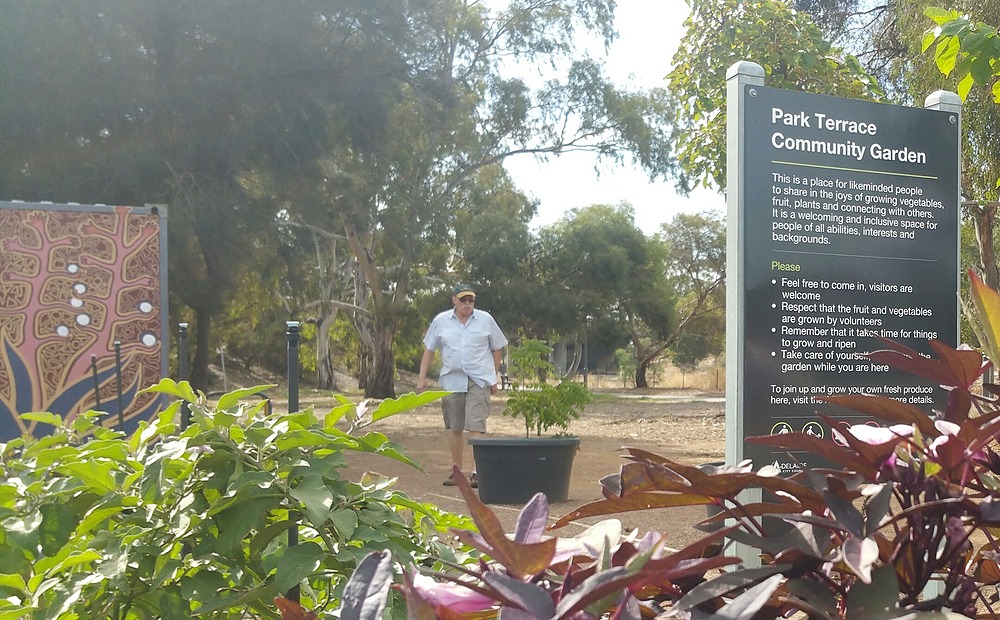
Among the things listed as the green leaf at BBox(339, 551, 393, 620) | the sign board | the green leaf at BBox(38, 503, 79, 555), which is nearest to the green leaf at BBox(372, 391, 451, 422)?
the green leaf at BBox(38, 503, 79, 555)

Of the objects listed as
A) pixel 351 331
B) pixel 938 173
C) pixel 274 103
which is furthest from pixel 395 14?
pixel 351 331

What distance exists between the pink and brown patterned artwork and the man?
277 centimetres

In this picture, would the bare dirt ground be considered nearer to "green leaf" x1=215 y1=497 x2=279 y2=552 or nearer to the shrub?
the shrub

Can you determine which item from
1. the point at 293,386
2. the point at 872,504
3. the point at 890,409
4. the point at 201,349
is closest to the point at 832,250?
the point at 293,386

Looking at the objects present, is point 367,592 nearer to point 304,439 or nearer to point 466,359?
→ point 304,439

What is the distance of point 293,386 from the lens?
222cm

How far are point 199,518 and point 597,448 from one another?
1095 centimetres

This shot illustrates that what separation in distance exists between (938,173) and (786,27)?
5.09 m

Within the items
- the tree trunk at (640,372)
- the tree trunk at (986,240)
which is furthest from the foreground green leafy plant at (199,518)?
the tree trunk at (640,372)

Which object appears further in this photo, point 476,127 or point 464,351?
point 476,127

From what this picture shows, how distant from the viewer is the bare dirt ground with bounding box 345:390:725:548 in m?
6.69

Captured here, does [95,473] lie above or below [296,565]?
above

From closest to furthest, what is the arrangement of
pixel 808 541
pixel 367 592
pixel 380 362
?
1. pixel 367 592
2. pixel 808 541
3. pixel 380 362

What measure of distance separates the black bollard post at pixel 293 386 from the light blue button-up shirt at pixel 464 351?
210 inches
